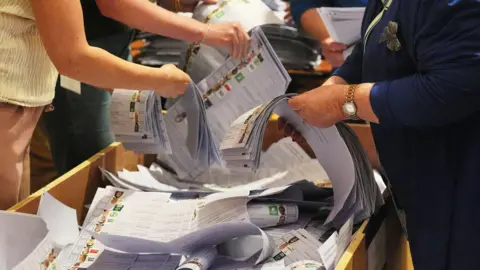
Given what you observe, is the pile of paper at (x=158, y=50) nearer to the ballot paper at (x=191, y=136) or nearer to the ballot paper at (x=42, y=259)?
the ballot paper at (x=191, y=136)

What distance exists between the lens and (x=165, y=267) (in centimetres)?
99

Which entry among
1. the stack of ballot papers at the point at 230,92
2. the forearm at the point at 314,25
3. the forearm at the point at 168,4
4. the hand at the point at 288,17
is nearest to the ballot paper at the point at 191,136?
the stack of ballot papers at the point at 230,92

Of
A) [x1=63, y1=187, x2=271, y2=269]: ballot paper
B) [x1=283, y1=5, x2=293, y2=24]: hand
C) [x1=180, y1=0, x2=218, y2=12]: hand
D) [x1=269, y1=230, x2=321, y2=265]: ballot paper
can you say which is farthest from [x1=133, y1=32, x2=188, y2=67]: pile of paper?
[x1=269, y1=230, x2=321, y2=265]: ballot paper

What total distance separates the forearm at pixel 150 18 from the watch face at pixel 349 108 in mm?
503

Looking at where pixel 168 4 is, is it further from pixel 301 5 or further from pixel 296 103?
pixel 296 103

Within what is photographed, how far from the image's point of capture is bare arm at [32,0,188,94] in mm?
915

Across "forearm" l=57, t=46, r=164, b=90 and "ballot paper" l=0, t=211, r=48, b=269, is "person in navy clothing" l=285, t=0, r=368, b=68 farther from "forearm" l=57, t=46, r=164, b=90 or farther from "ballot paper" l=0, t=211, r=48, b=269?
"ballot paper" l=0, t=211, r=48, b=269

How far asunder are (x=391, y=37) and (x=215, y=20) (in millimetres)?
636

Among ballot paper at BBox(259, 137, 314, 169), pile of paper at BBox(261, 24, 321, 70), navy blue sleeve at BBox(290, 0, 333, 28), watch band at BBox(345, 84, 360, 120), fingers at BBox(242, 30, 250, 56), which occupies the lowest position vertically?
ballot paper at BBox(259, 137, 314, 169)

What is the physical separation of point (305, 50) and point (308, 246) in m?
0.93

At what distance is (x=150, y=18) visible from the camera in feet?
4.22

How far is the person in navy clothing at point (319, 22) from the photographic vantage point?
151 cm

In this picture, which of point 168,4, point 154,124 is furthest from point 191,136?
point 168,4

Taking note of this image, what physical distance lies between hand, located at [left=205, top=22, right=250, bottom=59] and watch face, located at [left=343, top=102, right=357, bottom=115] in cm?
47
